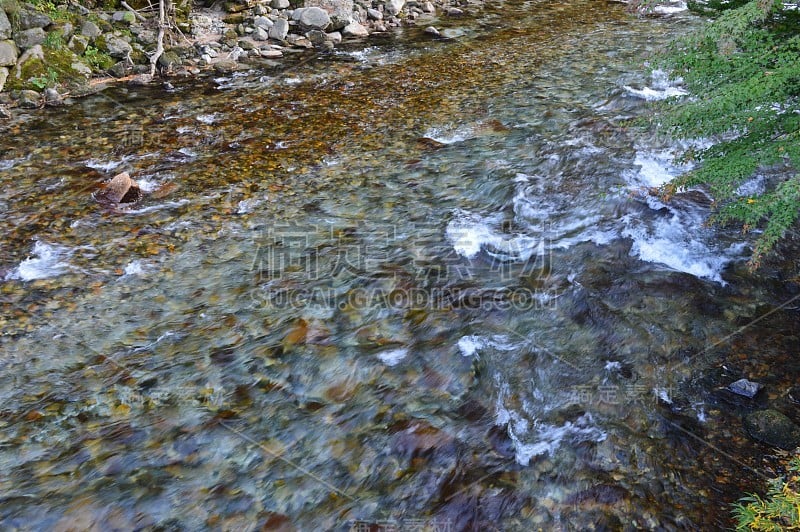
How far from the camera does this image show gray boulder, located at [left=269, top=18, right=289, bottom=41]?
46.4 feet

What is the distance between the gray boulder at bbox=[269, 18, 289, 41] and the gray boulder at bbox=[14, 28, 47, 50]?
537 cm

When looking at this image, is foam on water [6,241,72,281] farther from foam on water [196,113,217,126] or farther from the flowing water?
foam on water [196,113,217,126]

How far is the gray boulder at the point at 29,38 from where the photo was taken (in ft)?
35.4

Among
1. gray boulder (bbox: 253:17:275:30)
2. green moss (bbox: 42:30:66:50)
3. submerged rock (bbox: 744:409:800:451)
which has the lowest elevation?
submerged rock (bbox: 744:409:800:451)

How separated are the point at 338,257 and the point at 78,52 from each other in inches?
366

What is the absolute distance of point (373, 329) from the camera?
216 inches

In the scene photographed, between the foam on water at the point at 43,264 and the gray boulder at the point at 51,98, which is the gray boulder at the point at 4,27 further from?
the foam on water at the point at 43,264

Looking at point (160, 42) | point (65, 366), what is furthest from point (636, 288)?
point (160, 42)

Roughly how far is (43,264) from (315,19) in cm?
1099

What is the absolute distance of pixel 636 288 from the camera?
5789 millimetres

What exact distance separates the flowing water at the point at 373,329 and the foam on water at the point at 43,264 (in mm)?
37

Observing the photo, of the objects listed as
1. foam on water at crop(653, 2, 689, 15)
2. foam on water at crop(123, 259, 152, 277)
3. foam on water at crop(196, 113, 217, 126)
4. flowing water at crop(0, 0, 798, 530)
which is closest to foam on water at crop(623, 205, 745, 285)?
flowing water at crop(0, 0, 798, 530)

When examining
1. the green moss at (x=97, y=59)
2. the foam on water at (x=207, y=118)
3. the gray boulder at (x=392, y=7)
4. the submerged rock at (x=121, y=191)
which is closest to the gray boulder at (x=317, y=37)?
the gray boulder at (x=392, y=7)

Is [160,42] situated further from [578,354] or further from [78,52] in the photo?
[578,354]
